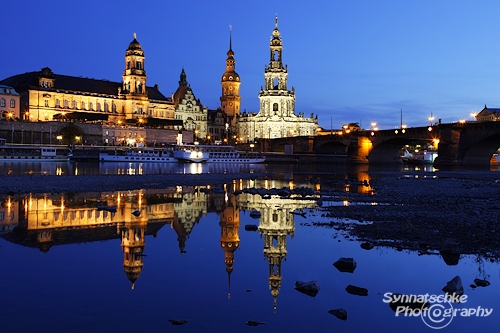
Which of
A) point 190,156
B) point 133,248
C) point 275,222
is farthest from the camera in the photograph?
point 190,156

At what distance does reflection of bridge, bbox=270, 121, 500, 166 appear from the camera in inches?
3132

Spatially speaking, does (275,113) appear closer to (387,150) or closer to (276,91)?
(276,91)

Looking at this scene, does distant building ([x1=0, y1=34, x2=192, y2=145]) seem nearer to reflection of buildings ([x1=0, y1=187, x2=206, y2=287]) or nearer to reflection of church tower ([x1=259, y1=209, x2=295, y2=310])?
reflection of buildings ([x1=0, y1=187, x2=206, y2=287])

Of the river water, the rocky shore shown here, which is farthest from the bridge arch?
the river water

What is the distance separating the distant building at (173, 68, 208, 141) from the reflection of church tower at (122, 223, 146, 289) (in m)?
136

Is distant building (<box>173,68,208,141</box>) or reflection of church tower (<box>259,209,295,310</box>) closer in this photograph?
reflection of church tower (<box>259,209,295,310</box>)

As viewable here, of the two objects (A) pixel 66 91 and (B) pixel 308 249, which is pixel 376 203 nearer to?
(B) pixel 308 249

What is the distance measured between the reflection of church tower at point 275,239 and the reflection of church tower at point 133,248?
9.44 feet

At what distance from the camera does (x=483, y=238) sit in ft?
49.8

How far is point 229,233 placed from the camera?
1748 centimetres

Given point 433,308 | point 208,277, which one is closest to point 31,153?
point 208,277

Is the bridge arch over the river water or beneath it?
over

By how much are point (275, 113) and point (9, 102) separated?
7104cm

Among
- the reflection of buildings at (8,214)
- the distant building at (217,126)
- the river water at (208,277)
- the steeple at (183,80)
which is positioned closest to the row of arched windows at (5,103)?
the distant building at (217,126)
